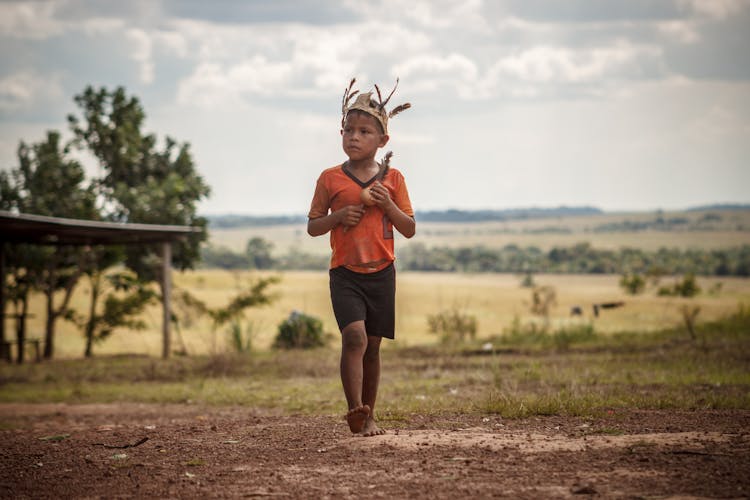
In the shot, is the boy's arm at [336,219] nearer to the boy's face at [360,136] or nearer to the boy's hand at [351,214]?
the boy's hand at [351,214]

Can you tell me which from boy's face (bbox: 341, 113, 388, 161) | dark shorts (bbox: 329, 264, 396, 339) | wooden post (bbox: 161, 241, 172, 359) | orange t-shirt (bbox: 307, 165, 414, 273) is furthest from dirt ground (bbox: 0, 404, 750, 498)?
wooden post (bbox: 161, 241, 172, 359)

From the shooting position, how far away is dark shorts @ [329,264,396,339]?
587 cm

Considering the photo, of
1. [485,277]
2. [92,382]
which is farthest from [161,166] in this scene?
[485,277]

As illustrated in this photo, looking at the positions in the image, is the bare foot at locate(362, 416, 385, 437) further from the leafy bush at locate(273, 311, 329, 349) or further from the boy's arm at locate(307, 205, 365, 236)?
the leafy bush at locate(273, 311, 329, 349)

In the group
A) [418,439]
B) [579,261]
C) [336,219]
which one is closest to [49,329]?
[336,219]

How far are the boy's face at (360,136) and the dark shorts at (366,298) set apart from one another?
771 mm

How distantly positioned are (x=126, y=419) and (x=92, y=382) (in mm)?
5220

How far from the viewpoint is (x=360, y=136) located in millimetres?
6016

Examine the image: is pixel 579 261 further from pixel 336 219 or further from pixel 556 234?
pixel 336 219

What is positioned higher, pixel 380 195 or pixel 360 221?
pixel 380 195

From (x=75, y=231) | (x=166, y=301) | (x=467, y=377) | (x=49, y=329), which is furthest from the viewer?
(x=49, y=329)

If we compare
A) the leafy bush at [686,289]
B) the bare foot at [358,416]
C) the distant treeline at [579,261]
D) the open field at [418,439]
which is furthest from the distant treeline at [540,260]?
the bare foot at [358,416]

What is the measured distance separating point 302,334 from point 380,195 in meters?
13.6

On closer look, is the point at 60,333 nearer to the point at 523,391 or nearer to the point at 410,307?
the point at 410,307
